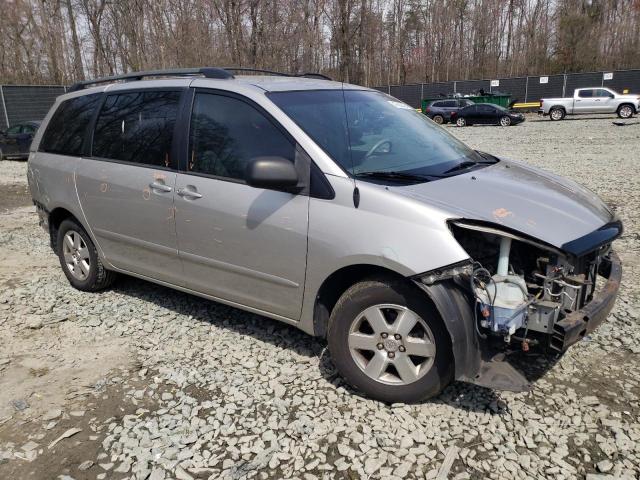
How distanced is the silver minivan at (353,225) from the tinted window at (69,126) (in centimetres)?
24

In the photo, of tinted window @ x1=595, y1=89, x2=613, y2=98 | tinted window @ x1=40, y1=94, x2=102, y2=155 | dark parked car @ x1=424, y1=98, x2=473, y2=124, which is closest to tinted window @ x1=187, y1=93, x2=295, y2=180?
tinted window @ x1=40, y1=94, x2=102, y2=155

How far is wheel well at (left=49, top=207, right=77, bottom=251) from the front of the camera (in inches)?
196

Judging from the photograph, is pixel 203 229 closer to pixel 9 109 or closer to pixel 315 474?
pixel 315 474

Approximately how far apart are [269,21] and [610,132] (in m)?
16.2

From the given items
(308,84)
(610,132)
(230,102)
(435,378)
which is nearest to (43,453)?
(435,378)

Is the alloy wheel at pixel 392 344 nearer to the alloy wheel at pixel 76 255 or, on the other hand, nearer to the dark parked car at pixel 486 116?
the alloy wheel at pixel 76 255

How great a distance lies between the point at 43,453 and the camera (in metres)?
2.84

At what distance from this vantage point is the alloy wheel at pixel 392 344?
295 centimetres

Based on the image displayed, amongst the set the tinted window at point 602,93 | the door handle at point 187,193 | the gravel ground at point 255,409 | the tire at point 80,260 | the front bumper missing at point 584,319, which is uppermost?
the tinted window at point 602,93

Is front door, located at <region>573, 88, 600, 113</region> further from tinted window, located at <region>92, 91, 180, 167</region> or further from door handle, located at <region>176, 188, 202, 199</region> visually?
door handle, located at <region>176, 188, 202, 199</region>

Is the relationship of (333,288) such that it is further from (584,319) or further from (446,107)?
(446,107)

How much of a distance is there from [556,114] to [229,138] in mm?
28608

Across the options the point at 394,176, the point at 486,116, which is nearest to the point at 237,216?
the point at 394,176

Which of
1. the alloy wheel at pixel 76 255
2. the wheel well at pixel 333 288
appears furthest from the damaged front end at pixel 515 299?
the alloy wheel at pixel 76 255
